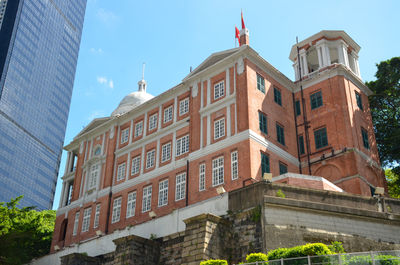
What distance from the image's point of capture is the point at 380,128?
48.2 metres

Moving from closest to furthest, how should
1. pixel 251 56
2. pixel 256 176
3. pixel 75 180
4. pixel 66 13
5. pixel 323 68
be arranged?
1. pixel 256 176
2. pixel 251 56
3. pixel 323 68
4. pixel 75 180
5. pixel 66 13

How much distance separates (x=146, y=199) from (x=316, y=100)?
17.0 metres

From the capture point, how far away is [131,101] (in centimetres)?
5547

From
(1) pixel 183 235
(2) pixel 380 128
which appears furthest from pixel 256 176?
(2) pixel 380 128

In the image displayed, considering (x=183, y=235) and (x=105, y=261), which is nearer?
(x=183, y=235)

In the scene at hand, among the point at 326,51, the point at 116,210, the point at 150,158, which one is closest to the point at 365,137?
the point at 326,51

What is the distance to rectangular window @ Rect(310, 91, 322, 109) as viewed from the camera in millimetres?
43381

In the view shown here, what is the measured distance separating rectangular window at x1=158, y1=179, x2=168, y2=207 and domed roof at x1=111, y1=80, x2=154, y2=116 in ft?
43.8

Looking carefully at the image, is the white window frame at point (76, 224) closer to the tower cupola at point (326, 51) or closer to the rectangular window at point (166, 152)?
the rectangular window at point (166, 152)

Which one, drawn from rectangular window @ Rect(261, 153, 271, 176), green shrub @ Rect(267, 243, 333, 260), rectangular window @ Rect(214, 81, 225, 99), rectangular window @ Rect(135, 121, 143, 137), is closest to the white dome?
rectangular window @ Rect(135, 121, 143, 137)

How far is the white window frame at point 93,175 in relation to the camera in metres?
49.3

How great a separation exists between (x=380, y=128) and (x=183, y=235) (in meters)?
25.4

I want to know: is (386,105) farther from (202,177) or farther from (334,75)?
(202,177)

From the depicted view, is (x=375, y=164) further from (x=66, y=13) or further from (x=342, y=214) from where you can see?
(x=66, y=13)
